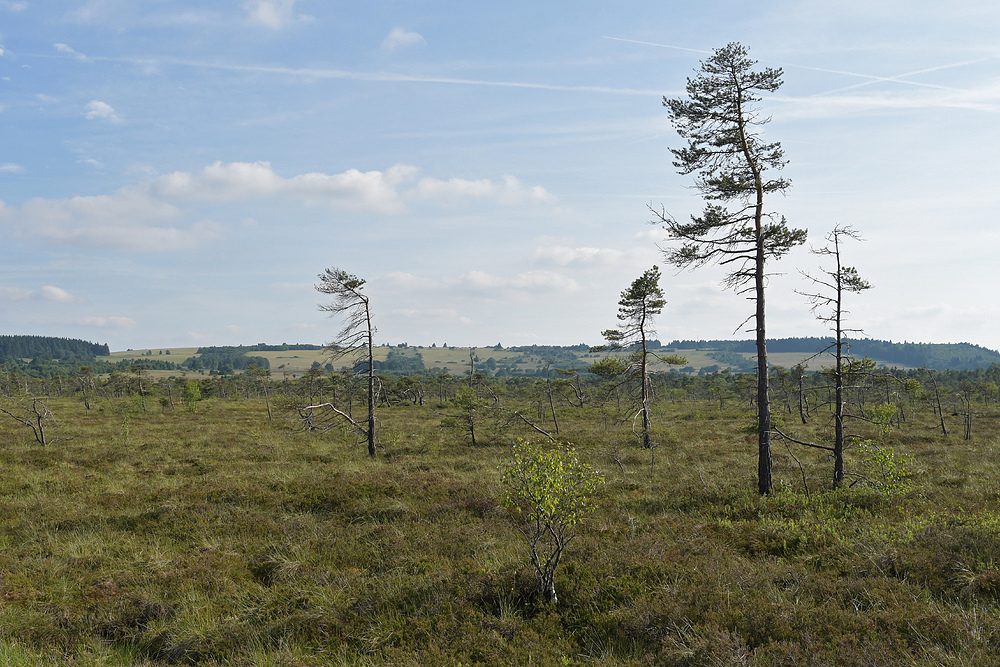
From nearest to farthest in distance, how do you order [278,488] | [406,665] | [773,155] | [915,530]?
[406,665] → [915,530] → [773,155] → [278,488]

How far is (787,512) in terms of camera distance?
12641 mm

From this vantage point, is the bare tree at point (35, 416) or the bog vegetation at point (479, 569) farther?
the bare tree at point (35, 416)

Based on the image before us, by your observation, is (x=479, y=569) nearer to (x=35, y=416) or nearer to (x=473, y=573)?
(x=473, y=573)

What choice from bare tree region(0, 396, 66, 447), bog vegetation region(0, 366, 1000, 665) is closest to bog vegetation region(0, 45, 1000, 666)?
bog vegetation region(0, 366, 1000, 665)

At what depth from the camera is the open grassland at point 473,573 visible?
254 inches

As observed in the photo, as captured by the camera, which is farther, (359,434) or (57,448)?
(359,434)

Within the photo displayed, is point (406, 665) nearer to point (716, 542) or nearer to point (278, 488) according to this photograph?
point (716, 542)

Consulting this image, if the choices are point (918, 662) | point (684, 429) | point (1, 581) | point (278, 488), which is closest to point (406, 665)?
point (918, 662)

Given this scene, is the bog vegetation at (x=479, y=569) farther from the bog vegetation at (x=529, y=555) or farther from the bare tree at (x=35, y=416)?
the bare tree at (x=35, y=416)

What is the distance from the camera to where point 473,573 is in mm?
8781

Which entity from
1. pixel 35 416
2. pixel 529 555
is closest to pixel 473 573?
pixel 529 555

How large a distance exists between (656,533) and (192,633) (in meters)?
9.29

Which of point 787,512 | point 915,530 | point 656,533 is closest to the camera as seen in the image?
point 915,530

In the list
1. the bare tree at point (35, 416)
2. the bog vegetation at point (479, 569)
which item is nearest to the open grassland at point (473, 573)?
the bog vegetation at point (479, 569)
